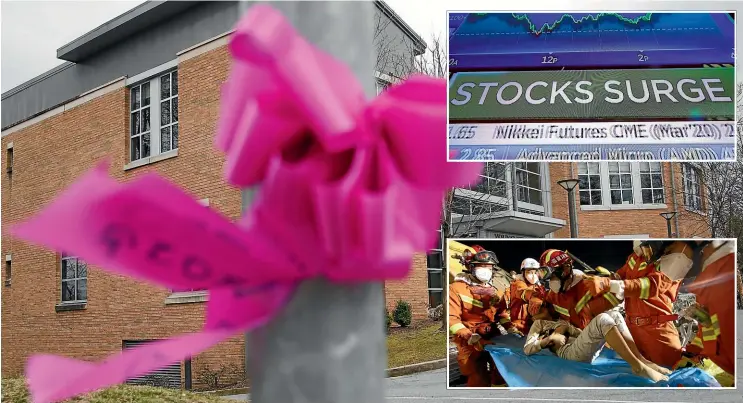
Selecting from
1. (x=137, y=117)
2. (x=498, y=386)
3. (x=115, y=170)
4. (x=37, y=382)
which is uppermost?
(x=137, y=117)

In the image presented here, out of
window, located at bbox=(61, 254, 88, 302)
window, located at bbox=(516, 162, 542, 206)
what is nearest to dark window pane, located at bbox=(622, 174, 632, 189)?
window, located at bbox=(516, 162, 542, 206)

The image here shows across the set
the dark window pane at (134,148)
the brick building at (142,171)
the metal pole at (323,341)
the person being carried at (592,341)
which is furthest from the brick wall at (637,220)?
the metal pole at (323,341)

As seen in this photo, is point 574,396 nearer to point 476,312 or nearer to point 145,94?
point 476,312

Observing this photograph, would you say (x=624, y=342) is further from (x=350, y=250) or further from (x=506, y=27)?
(x=350, y=250)

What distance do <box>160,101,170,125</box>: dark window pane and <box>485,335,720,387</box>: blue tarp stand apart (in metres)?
4.70

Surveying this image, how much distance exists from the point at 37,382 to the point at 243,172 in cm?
12

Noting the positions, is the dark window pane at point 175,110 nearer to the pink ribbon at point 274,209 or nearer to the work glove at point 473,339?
the work glove at point 473,339

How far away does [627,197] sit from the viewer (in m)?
7.20

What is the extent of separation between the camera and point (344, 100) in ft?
1.05

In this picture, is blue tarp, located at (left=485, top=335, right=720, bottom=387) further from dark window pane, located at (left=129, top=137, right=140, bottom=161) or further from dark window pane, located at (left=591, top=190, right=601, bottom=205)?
dark window pane, located at (left=129, top=137, right=140, bottom=161)

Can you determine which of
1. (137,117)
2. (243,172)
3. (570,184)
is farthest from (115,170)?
(243,172)

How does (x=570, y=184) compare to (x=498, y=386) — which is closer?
(x=498, y=386)

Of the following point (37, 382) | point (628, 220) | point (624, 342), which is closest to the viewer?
point (37, 382)

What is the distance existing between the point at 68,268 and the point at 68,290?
238 mm
